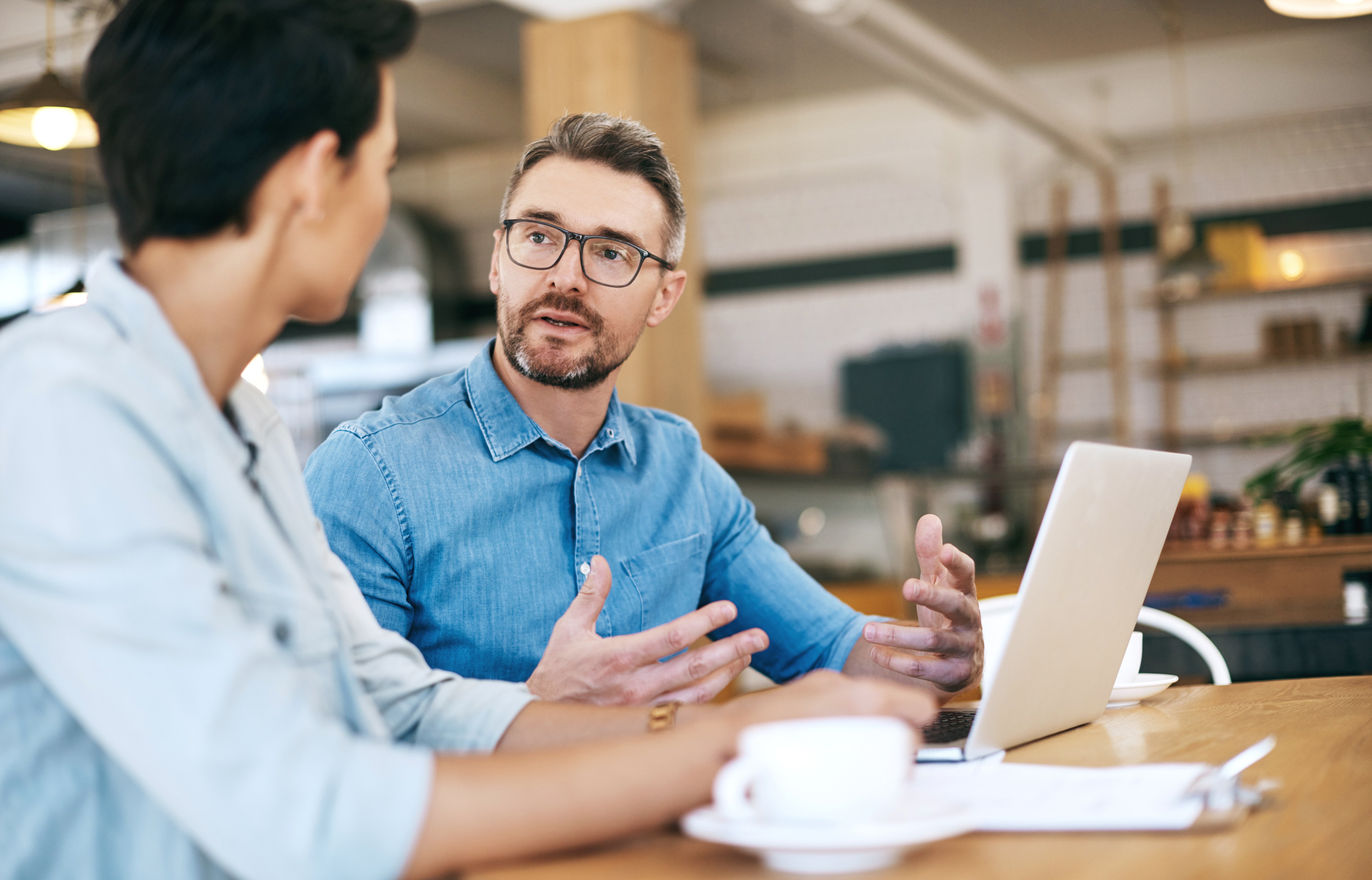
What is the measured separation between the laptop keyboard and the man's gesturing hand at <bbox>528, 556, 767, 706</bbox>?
0.20 m

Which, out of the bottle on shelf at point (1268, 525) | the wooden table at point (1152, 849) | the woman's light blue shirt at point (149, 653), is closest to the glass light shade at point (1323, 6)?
the bottle on shelf at point (1268, 525)

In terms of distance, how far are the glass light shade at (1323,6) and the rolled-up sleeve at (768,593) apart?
95.6 inches

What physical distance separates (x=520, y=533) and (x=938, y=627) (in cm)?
54

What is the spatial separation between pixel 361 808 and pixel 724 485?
118 cm

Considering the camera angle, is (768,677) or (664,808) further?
(768,677)

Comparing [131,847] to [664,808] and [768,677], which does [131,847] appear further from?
[768,677]

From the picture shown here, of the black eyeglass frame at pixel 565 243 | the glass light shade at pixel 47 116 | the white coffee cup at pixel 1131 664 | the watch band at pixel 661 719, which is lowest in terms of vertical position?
the white coffee cup at pixel 1131 664

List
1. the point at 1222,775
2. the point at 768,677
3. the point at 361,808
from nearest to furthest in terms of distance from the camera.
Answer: the point at 361,808 → the point at 1222,775 → the point at 768,677

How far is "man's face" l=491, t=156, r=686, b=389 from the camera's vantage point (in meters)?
1.65

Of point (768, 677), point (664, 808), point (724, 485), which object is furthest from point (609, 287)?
point (664, 808)

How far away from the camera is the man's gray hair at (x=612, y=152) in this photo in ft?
5.64

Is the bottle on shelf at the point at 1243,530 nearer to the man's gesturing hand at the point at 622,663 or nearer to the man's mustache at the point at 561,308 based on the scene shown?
the man's mustache at the point at 561,308

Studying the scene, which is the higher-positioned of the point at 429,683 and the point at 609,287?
the point at 609,287

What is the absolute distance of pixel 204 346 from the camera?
90 cm
